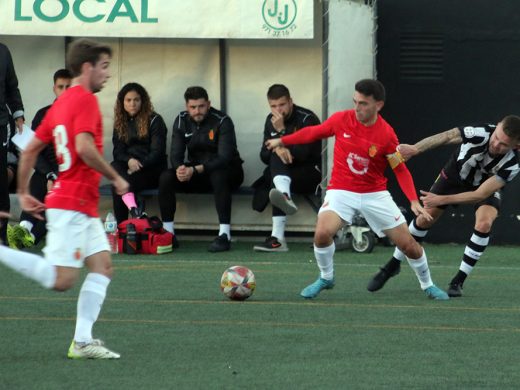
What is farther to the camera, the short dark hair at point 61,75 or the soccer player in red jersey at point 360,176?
the short dark hair at point 61,75

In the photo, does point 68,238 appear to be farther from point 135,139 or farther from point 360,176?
point 135,139

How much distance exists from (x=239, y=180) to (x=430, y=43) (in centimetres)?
269

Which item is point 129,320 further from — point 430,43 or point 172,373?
point 430,43

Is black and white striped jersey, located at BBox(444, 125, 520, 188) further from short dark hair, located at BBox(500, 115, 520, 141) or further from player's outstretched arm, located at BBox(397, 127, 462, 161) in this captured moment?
short dark hair, located at BBox(500, 115, 520, 141)

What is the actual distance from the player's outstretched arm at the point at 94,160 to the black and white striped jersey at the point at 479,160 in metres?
4.14

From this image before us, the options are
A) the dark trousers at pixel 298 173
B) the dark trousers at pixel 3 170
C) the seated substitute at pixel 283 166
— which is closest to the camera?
the dark trousers at pixel 3 170

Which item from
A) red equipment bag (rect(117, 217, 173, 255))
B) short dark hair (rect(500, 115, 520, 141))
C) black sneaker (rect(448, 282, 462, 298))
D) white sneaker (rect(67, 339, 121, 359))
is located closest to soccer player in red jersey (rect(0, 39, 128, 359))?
white sneaker (rect(67, 339, 121, 359))

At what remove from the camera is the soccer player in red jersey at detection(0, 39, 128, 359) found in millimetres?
6988

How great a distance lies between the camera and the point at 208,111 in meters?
14.3

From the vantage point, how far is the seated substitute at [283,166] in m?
13.8

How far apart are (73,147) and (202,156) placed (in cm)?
731

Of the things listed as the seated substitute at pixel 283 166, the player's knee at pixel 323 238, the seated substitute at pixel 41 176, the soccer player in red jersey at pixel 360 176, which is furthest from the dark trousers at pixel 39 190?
the player's knee at pixel 323 238

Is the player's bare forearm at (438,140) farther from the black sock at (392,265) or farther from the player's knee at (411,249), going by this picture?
the black sock at (392,265)

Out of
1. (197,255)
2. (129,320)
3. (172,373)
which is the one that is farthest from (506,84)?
(172,373)
